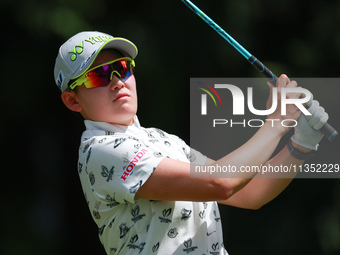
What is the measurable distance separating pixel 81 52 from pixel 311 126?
2.41 feet

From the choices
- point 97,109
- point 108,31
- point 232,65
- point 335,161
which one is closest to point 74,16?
point 108,31

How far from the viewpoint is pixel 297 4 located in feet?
10.7

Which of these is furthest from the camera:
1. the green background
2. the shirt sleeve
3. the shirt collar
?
the green background

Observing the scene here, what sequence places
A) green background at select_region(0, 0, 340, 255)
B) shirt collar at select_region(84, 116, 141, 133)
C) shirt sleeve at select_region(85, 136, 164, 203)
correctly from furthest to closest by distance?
green background at select_region(0, 0, 340, 255), shirt collar at select_region(84, 116, 141, 133), shirt sleeve at select_region(85, 136, 164, 203)

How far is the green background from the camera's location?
3096mm

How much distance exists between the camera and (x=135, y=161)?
1.69 meters

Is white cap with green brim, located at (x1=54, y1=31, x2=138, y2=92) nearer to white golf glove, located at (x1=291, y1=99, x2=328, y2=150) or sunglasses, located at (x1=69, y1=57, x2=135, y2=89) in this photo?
sunglasses, located at (x1=69, y1=57, x2=135, y2=89)

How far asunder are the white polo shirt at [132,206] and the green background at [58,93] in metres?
1.35

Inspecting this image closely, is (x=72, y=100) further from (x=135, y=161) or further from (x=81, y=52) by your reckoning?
(x=135, y=161)

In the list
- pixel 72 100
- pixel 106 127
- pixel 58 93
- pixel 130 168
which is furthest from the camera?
pixel 58 93

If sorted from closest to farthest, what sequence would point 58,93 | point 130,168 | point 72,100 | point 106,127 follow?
point 130,168 → point 106,127 → point 72,100 → point 58,93

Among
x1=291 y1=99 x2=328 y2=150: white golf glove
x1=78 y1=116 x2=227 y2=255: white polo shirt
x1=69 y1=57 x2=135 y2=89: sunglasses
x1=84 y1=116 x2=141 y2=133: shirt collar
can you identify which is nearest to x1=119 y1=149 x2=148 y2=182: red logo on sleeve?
x1=78 y1=116 x2=227 y2=255: white polo shirt

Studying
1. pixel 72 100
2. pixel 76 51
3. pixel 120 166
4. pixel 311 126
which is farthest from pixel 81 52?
pixel 311 126

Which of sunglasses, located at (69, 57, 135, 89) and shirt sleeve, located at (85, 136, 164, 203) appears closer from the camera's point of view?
shirt sleeve, located at (85, 136, 164, 203)
